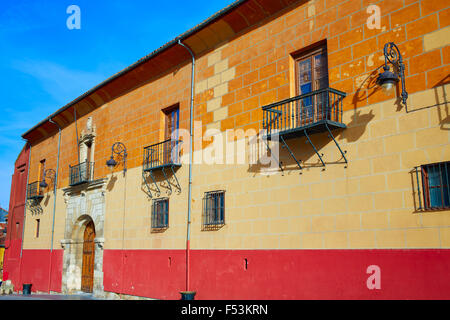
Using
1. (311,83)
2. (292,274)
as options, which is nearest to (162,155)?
(311,83)

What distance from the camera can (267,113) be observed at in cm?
941

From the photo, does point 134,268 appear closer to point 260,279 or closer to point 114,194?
point 114,194

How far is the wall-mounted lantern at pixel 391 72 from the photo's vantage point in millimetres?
7032

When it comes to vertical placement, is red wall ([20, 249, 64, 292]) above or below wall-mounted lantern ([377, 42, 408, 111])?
below

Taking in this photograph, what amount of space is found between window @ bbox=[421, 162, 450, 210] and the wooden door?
40.1 ft

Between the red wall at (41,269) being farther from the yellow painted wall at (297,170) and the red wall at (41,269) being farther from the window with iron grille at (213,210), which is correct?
the window with iron grille at (213,210)

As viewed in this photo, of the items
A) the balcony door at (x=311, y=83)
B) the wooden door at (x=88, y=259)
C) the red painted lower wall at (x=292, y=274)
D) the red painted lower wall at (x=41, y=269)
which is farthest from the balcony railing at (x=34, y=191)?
the balcony door at (x=311, y=83)

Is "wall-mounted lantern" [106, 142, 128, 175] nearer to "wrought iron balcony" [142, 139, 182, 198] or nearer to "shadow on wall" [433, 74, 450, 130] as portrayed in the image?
"wrought iron balcony" [142, 139, 182, 198]

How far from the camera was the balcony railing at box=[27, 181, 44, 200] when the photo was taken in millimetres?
20194

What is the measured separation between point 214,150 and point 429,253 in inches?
225

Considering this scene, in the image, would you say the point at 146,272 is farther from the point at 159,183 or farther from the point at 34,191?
the point at 34,191

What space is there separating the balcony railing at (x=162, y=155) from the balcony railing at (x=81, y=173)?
379 centimetres

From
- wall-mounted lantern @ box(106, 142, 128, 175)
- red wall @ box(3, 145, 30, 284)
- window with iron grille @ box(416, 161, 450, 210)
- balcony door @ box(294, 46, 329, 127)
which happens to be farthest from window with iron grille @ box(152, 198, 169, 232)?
red wall @ box(3, 145, 30, 284)

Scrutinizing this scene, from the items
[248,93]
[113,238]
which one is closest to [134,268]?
[113,238]
